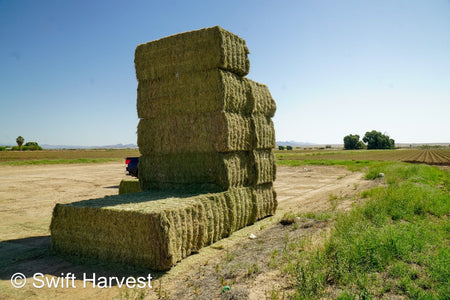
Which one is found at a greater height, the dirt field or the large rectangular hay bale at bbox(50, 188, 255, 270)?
the large rectangular hay bale at bbox(50, 188, 255, 270)

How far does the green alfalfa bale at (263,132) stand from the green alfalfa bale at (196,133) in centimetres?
24

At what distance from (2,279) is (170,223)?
3005mm

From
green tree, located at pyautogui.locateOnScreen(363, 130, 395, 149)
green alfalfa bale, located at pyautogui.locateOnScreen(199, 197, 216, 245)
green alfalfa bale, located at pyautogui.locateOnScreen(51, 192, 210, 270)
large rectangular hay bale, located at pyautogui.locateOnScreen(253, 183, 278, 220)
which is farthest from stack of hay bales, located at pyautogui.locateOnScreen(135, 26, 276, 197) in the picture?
green tree, located at pyautogui.locateOnScreen(363, 130, 395, 149)

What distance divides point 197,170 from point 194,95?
200 cm

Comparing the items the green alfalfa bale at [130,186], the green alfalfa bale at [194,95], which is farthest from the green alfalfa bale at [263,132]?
the green alfalfa bale at [130,186]

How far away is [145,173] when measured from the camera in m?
8.77

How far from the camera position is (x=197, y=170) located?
8.00m

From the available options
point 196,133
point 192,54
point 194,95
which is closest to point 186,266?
point 196,133

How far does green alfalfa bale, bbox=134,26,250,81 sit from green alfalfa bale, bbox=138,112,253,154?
4.20 feet

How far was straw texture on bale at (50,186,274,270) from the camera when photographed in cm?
544

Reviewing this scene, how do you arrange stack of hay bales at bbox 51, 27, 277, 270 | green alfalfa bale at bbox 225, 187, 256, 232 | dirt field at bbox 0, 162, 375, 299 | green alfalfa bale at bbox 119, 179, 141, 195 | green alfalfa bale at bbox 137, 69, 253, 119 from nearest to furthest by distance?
dirt field at bbox 0, 162, 375, 299
stack of hay bales at bbox 51, 27, 277, 270
green alfalfa bale at bbox 225, 187, 256, 232
green alfalfa bale at bbox 137, 69, 253, 119
green alfalfa bale at bbox 119, 179, 141, 195

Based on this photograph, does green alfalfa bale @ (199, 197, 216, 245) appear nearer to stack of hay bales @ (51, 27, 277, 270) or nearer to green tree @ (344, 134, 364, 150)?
stack of hay bales @ (51, 27, 277, 270)

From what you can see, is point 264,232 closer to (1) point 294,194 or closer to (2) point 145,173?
(2) point 145,173

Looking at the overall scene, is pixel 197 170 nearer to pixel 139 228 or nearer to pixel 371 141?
pixel 139 228
